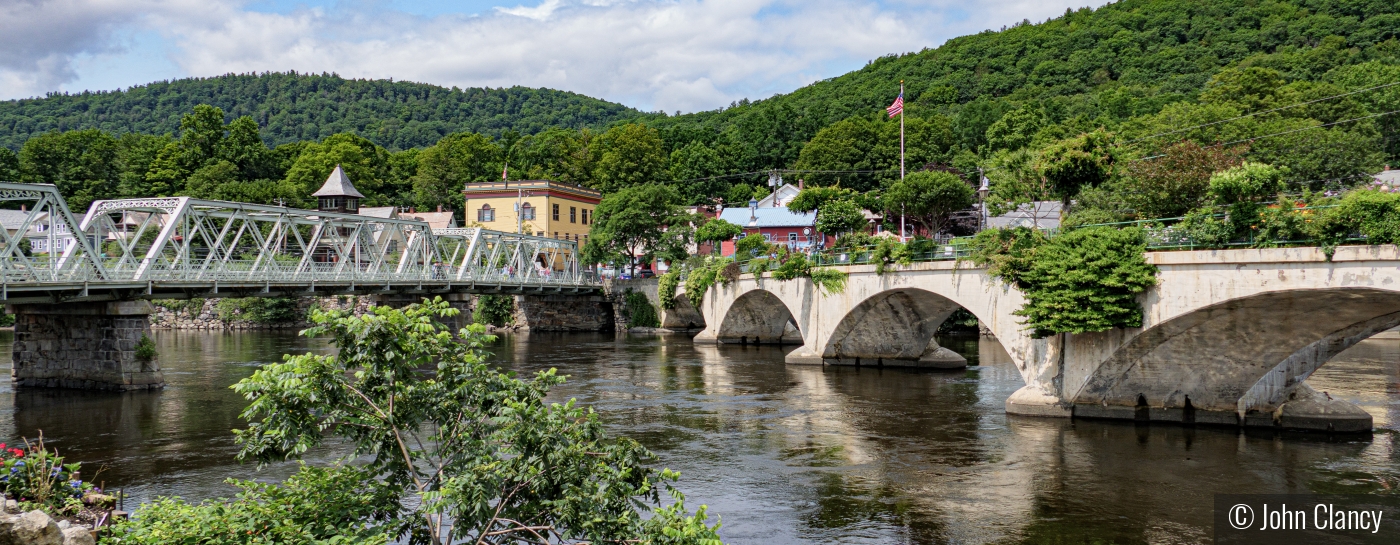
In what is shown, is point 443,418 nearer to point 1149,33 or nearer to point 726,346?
point 726,346

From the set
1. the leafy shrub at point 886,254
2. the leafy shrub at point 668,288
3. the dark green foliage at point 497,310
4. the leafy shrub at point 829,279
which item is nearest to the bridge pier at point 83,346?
the leafy shrub at point 829,279

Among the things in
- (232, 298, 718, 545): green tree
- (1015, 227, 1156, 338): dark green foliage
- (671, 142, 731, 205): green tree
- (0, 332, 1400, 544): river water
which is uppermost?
(671, 142, 731, 205): green tree

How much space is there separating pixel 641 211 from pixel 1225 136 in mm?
43609

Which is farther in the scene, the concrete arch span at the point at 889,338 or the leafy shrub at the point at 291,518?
the concrete arch span at the point at 889,338

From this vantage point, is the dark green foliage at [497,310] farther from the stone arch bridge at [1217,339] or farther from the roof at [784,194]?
the stone arch bridge at [1217,339]

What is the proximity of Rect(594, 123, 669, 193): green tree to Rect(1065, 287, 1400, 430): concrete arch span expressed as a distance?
274 ft

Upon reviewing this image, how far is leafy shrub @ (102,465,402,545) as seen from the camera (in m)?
11.2

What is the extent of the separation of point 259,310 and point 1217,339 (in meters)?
84.6

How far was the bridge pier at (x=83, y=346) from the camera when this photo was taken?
40.1 m

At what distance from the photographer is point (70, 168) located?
114 metres

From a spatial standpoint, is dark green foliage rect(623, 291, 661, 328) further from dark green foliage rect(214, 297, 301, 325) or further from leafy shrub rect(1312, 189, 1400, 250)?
leafy shrub rect(1312, 189, 1400, 250)

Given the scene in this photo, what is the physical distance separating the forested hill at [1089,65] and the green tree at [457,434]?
80820mm

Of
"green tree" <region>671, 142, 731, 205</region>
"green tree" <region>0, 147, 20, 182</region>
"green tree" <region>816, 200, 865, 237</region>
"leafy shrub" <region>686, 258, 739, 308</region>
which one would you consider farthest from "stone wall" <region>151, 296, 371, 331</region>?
"green tree" <region>816, 200, 865, 237</region>

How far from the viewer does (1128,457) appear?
25125mm
